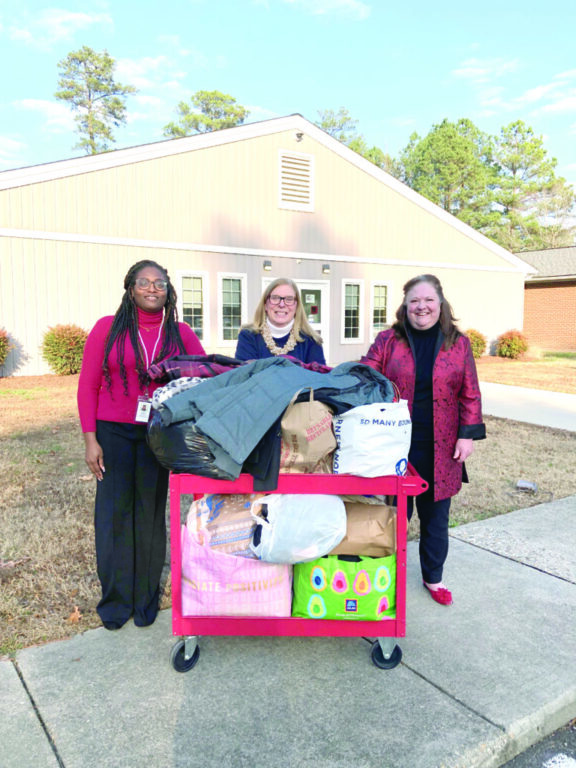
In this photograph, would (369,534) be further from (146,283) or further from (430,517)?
(146,283)

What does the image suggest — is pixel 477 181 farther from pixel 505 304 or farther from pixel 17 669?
pixel 17 669

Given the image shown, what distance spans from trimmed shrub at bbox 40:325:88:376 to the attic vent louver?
6356 mm

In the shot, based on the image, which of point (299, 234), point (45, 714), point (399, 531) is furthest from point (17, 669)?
point (299, 234)

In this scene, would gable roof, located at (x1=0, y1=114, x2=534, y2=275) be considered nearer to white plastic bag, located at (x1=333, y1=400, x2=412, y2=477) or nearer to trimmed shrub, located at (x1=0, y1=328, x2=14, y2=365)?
trimmed shrub, located at (x1=0, y1=328, x2=14, y2=365)

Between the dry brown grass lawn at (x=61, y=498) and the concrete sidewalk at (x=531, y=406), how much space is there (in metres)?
0.47

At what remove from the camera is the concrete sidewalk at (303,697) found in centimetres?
203

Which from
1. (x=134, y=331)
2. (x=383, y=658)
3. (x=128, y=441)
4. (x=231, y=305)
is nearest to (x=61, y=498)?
(x=128, y=441)

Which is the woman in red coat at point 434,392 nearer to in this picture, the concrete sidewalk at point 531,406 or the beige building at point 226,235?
the concrete sidewalk at point 531,406

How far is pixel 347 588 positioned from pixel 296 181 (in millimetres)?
14335

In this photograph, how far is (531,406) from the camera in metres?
9.55

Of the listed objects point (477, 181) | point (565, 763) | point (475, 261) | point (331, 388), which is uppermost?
point (477, 181)

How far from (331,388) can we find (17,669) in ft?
6.11

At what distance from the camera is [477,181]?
40.7 meters

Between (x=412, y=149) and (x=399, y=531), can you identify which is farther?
(x=412, y=149)
